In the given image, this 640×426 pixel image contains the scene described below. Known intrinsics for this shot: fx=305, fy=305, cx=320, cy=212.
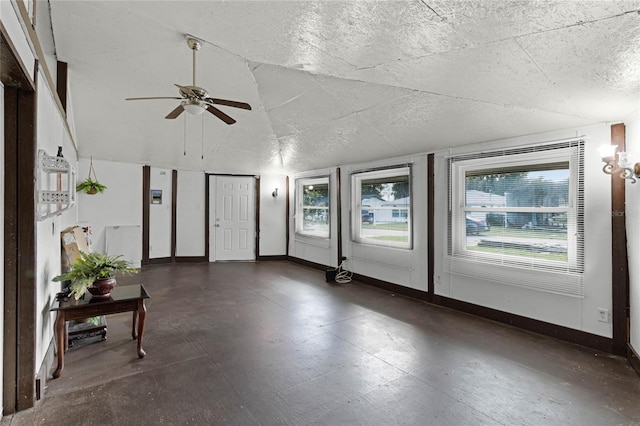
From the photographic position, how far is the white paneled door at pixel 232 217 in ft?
23.7

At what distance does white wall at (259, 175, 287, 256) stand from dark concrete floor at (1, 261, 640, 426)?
3.58m

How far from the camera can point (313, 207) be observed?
697cm

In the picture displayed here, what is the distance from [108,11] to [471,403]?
3.98m

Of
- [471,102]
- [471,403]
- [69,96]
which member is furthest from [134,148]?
[471,403]

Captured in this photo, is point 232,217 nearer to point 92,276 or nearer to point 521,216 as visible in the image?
point 92,276

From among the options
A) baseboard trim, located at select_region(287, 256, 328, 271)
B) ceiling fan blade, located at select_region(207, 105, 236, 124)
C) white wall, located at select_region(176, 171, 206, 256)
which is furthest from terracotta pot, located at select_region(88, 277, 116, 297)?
white wall, located at select_region(176, 171, 206, 256)

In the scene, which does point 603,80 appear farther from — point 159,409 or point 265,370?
point 159,409

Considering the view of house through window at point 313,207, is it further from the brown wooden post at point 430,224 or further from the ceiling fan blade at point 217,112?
the ceiling fan blade at point 217,112

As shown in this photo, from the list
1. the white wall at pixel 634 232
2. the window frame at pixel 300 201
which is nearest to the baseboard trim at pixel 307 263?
the window frame at pixel 300 201

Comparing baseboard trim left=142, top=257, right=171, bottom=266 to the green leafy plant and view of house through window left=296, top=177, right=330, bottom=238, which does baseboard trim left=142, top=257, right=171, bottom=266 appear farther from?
view of house through window left=296, top=177, right=330, bottom=238

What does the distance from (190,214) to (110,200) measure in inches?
61.1

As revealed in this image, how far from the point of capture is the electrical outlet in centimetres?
287

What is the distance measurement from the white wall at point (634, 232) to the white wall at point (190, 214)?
704cm

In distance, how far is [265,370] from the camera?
8.20 feet
